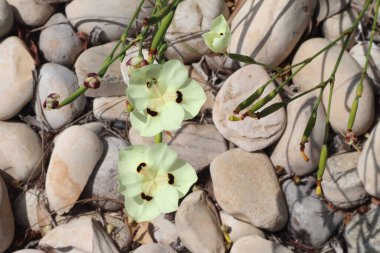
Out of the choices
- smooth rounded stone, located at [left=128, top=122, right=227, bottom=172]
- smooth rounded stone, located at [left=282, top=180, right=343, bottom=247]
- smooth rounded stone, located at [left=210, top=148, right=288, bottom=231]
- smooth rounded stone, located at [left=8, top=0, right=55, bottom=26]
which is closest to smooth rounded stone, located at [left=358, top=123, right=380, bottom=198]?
smooth rounded stone, located at [left=282, top=180, right=343, bottom=247]

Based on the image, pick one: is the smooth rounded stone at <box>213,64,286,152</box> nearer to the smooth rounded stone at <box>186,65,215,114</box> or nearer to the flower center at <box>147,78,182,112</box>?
the smooth rounded stone at <box>186,65,215,114</box>

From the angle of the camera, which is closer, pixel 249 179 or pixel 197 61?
pixel 249 179

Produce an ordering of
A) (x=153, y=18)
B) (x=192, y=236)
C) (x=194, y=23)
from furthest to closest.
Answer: (x=194, y=23), (x=192, y=236), (x=153, y=18)

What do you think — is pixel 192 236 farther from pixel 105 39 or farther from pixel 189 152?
pixel 105 39

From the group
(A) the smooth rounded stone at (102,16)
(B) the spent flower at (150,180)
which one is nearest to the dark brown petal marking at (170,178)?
(B) the spent flower at (150,180)

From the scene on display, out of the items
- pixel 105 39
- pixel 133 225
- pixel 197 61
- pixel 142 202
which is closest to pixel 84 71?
pixel 105 39

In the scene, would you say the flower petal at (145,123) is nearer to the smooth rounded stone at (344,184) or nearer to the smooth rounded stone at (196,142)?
the smooth rounded stone at (196,142)

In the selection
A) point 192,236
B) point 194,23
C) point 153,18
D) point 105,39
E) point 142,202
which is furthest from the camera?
point 105,39

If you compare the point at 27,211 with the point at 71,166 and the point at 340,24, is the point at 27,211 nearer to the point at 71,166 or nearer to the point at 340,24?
the point at 71,166
